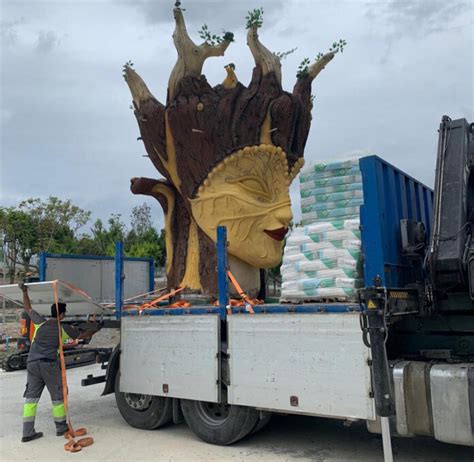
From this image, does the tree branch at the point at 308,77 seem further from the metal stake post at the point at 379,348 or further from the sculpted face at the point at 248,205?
the metal stake post at the point at 379,348

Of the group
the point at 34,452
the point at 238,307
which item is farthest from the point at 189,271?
the point at 34,452

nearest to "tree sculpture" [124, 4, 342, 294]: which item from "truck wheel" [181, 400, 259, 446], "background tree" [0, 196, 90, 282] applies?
"truck wheel" [181, 400, 259, 446]

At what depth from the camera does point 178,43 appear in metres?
9.31

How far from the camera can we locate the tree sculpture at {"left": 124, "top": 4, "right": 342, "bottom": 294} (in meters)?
9.30

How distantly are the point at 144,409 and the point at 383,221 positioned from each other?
438 cm

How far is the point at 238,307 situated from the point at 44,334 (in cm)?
294

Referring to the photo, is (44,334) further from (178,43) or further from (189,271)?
(178,43)

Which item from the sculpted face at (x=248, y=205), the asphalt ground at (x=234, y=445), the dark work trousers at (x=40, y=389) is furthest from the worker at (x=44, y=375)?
the sculpted face at (x=248, y=205)

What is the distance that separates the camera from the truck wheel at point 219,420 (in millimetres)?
6387

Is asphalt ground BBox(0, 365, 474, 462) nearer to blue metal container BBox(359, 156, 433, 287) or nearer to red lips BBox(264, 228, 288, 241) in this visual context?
blue metal container BBox(359, 156, 433, 287)

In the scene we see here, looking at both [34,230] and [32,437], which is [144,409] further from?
[34,230]

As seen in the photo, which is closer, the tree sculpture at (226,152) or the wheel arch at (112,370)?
the wheel arch at (112,370)

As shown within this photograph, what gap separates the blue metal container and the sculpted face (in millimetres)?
3249

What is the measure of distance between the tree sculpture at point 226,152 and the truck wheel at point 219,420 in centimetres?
287
